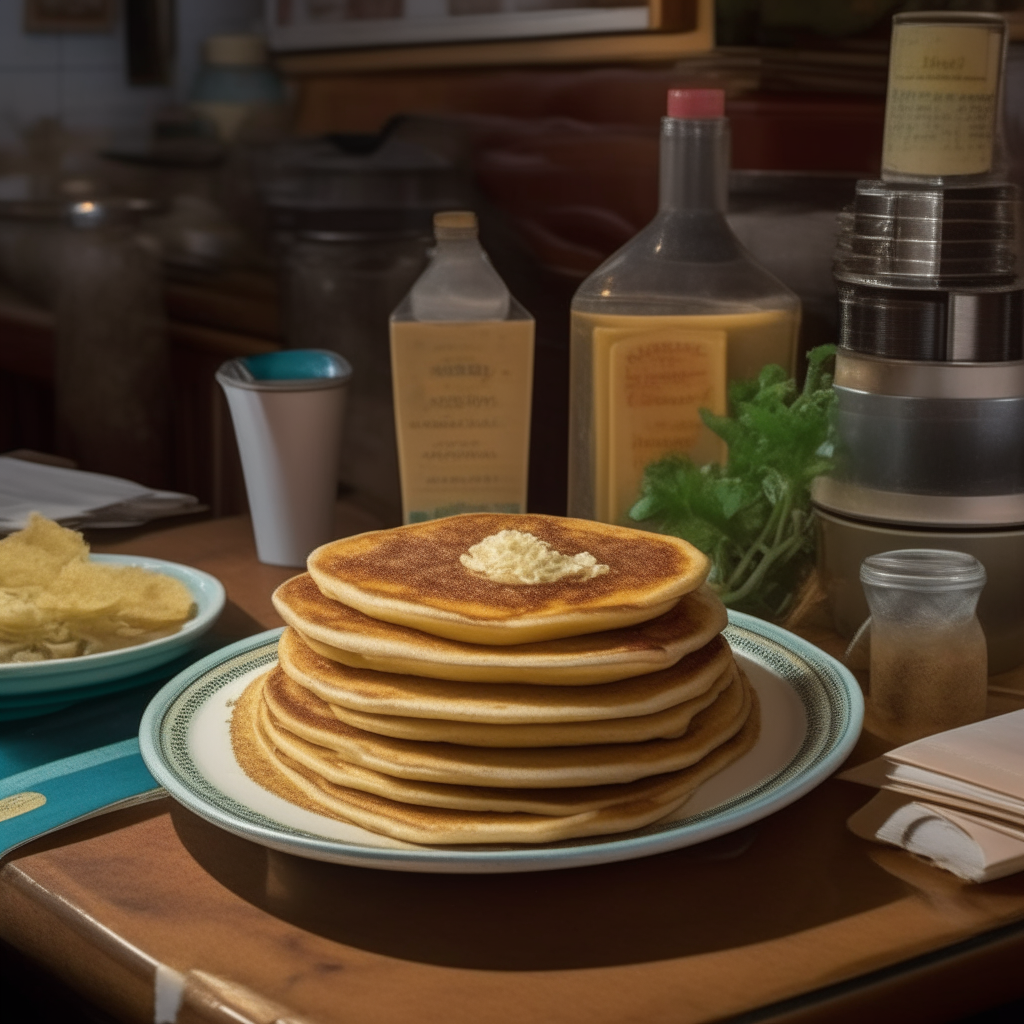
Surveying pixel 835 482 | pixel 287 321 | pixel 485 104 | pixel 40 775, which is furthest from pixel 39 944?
pixel 287 321

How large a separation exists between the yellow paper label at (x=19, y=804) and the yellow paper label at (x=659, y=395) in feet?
1.70

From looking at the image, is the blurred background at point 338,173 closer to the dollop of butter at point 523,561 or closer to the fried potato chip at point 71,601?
the fried potato chip at point 71,601

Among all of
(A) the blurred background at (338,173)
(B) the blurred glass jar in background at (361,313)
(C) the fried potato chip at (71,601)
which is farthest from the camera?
(B) the blurred glass jar in background at (361,313)

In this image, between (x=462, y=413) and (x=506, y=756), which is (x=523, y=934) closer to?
(x=506, y=756)

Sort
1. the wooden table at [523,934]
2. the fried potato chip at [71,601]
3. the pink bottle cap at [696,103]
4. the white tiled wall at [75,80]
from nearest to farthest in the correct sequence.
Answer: the wooden table at [523,934], the fried potato chip at [71,601], the pink bottle cap at [696,103], the white tiled wall at [75,80]

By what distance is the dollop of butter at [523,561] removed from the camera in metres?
0.77

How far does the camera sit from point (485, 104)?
1759 millimetres

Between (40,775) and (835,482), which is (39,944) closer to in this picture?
(40,775)

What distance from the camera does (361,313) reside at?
192 cm

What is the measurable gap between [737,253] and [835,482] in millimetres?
216

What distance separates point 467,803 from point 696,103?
2.07ft

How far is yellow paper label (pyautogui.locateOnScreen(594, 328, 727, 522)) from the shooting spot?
108cm

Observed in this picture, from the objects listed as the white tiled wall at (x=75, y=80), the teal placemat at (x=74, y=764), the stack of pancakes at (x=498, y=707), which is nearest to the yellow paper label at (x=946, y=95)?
the stack of pancakes at (x=498, y=707)

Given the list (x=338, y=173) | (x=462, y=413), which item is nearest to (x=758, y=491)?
(x=462, y=413)
